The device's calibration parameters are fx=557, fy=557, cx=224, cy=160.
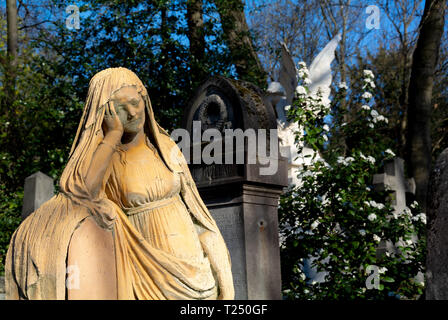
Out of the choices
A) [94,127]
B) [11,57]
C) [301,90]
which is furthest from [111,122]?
[11,57]

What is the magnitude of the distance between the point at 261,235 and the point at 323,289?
149cm

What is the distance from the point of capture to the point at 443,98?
1847 centimetres

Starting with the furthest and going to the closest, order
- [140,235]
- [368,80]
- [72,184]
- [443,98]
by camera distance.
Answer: [443,98]
[368,80]
[140,235]
[72,184]

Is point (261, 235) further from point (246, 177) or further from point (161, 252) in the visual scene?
point (161, 252)

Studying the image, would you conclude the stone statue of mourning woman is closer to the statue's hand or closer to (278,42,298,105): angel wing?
the statue's hand

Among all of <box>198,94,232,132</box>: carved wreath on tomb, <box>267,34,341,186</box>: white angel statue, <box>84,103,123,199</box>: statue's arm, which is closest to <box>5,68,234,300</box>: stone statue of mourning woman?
<box>84,103,123,199</box>: statue's arm

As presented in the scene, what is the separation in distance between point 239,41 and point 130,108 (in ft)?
26.6

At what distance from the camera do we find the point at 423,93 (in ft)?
35.3

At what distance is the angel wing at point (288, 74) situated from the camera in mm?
9336

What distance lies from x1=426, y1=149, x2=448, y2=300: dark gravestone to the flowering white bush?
400cm

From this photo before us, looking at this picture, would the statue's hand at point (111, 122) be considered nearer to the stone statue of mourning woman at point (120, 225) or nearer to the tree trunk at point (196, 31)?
the stone statue of mourning woman at point (120, 225)

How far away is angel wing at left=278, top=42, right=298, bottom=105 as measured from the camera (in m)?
9.34
